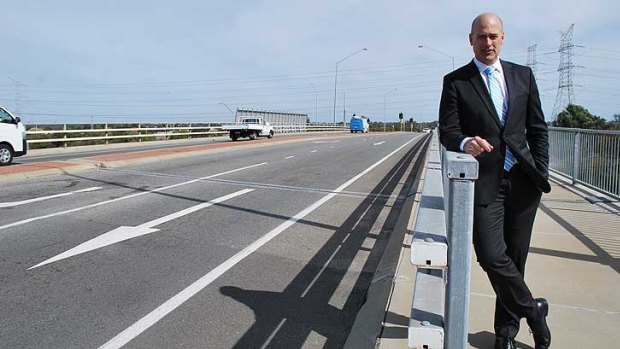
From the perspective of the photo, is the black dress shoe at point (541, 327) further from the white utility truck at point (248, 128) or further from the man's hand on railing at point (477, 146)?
the white utility truck at point (248, 128)

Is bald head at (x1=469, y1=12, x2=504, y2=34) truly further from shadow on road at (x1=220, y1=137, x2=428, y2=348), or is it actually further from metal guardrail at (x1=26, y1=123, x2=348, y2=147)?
metal guardrail at (x1=26, y1=123, x2=348, y2=147)

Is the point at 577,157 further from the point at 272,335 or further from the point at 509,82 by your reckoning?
the point at 272,335

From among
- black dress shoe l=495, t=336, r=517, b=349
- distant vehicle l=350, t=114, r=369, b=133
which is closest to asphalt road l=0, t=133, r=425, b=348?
black dress shoe l=495, t=336, r=517, b=349

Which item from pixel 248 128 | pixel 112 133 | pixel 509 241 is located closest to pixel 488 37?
pixel 509 241

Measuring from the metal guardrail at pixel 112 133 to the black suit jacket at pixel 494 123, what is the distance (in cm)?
2671

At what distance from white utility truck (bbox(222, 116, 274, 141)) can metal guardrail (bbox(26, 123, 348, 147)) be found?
11.4ft

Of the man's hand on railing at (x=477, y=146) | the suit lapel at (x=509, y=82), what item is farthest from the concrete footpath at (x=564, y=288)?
the suit lapel at (x=509, y=82)

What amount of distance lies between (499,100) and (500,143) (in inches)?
10.7

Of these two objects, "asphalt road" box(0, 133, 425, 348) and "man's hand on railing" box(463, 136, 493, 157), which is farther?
"asphalt road" box(0, 133, 425, 348)

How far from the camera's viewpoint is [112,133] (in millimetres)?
33594

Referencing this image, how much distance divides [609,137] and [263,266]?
6655 mm

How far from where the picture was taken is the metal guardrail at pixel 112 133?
28109 millimetres

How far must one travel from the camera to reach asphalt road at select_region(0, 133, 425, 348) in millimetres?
4171

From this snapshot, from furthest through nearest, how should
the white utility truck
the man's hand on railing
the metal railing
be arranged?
1. the white utility truck
2. the metal railing
3. the man's hand on railing
